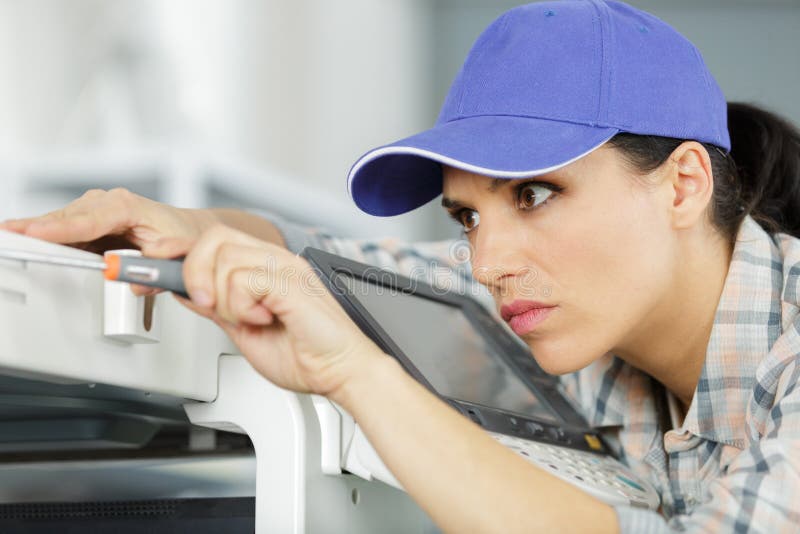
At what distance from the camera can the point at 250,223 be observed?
1.18m

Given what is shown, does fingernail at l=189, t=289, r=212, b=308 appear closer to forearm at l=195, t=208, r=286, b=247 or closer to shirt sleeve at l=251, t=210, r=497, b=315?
forearm at l=195, t=208, r=286, b=247

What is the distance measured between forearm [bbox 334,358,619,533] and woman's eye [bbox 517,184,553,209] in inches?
10.6

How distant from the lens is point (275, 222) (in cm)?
123

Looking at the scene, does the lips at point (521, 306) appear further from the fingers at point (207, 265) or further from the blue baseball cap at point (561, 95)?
the fingers at point (207, 265)

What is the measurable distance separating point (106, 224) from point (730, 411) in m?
0.61

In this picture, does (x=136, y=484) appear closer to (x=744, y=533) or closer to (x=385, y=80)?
(x=744, y=533)

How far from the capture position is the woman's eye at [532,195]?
82 centimetres

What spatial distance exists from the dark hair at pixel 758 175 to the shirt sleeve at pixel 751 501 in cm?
36

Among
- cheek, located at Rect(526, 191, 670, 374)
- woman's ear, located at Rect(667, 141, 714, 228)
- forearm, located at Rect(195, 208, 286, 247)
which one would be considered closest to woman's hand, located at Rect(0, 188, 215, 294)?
forearm, located at Rect(195, 208, 286, 247)

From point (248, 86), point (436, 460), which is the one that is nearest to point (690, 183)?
point (436, 460)

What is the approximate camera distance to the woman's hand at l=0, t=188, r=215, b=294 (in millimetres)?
706

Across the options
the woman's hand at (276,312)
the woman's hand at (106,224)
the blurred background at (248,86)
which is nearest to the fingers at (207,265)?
the woman's hand at (276,312)

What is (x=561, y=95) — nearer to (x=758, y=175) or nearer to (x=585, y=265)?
(x=585, y=265)

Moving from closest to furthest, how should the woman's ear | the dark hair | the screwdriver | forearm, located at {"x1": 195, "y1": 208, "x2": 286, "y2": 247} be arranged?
the screwdriver
the woman's ear
the dark hair
forearm, located at {"x1": 195, "y1": 208, "x2": 286, "y2": 247}
